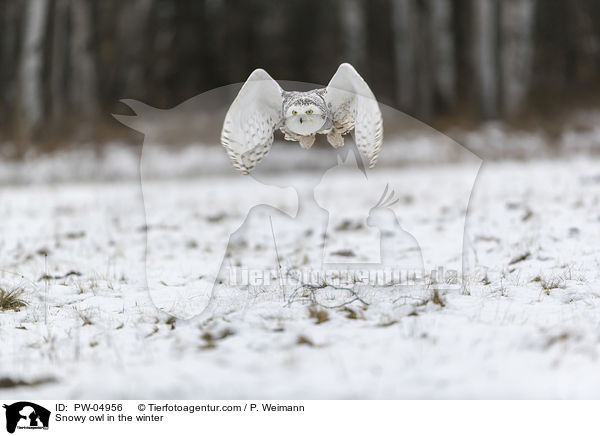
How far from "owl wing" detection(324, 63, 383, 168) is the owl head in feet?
0.38

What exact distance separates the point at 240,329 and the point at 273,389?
0.64 m

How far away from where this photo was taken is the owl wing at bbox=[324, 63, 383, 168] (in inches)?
119

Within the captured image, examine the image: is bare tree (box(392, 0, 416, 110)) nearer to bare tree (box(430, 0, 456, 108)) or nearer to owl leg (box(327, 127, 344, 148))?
bare tree (box(430, 0, 456, 108))

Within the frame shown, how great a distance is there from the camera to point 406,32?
47.4 feet

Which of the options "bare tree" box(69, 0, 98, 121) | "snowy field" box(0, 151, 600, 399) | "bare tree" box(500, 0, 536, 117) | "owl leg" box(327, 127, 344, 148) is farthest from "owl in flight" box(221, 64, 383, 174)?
"bare tree" box(69, 0, 98, 121)

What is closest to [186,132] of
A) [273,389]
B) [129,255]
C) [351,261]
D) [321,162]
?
[321,162]

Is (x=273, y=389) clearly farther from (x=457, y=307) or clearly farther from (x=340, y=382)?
(x=457, y=307)

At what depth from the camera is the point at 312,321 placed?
2879mm

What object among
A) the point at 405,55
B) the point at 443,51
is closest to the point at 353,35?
the point at 405,55

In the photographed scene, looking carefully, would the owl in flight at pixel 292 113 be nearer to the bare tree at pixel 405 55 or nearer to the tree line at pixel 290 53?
the tree line at pixel 290 53
